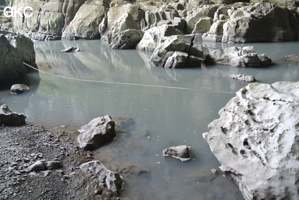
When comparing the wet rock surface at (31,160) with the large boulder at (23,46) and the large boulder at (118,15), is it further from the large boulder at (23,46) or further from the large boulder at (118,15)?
the large boulder at (118,15)

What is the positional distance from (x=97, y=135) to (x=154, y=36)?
11184mm

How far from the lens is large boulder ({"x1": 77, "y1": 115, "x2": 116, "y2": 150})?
3.78 m

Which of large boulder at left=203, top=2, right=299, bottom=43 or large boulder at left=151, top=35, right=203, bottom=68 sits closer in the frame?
large boulder at left=151, top=35, right=203, bottom=68

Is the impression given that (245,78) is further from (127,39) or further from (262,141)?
(127,39)

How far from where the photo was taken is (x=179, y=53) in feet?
31.7

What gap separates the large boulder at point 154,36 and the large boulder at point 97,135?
10252mm

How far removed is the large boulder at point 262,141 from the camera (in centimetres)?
242

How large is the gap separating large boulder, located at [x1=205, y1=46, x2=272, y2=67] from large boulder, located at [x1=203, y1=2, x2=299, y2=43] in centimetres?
785

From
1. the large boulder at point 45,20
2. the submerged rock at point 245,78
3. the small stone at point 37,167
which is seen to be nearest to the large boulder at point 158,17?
the large boulder at point 45,20

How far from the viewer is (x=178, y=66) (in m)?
9.54

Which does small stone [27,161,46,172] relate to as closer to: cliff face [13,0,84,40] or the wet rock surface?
the wet rock surface

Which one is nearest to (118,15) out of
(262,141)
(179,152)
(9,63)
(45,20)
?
(45,20)

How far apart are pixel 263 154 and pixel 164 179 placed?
1.20m

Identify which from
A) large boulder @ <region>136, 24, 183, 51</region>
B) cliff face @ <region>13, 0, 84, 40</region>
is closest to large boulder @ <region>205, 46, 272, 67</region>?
large boulder @ <region>136, 24, 183, 51</region>
